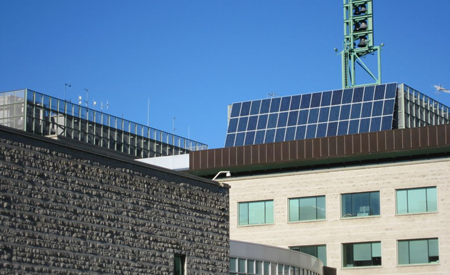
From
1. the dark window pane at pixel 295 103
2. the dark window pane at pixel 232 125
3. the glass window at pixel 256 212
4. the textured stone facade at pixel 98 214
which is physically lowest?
the textured stone facade at pixel 98 214

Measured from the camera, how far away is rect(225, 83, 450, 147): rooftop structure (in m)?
70.1

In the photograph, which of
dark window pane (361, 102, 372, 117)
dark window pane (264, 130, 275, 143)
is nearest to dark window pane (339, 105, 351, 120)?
dark window pane (361, 102, 372, 117)

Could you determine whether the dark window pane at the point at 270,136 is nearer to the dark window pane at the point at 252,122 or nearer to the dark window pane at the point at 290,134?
the dark window pane at the point at 290,134

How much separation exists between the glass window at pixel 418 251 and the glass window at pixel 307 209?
616 cm

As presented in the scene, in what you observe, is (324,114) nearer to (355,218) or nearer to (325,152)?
(325,152)

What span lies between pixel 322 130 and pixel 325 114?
66.8 inches

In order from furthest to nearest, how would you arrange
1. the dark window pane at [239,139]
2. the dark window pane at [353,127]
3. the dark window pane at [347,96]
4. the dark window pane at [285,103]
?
the dark window pane at [285,103]
the dark window pane at [239,139]
the dark window pane at [347,96]
the dark window pane at [353,127]

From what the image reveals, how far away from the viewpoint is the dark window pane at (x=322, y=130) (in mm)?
70625

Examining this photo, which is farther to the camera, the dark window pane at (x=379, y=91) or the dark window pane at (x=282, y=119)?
the dark window pane at (x=282, y=119)

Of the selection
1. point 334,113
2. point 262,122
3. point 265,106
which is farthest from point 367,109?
point 265,106

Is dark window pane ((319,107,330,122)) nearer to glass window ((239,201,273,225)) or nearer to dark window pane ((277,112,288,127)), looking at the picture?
dark window pane ((277,112,288,127))

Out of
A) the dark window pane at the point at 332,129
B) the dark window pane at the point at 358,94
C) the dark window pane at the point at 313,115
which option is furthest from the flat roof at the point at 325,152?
the dark window pane at the point at 358,94

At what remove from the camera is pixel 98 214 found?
3488cm

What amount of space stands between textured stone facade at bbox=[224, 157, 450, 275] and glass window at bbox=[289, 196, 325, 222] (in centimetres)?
34
